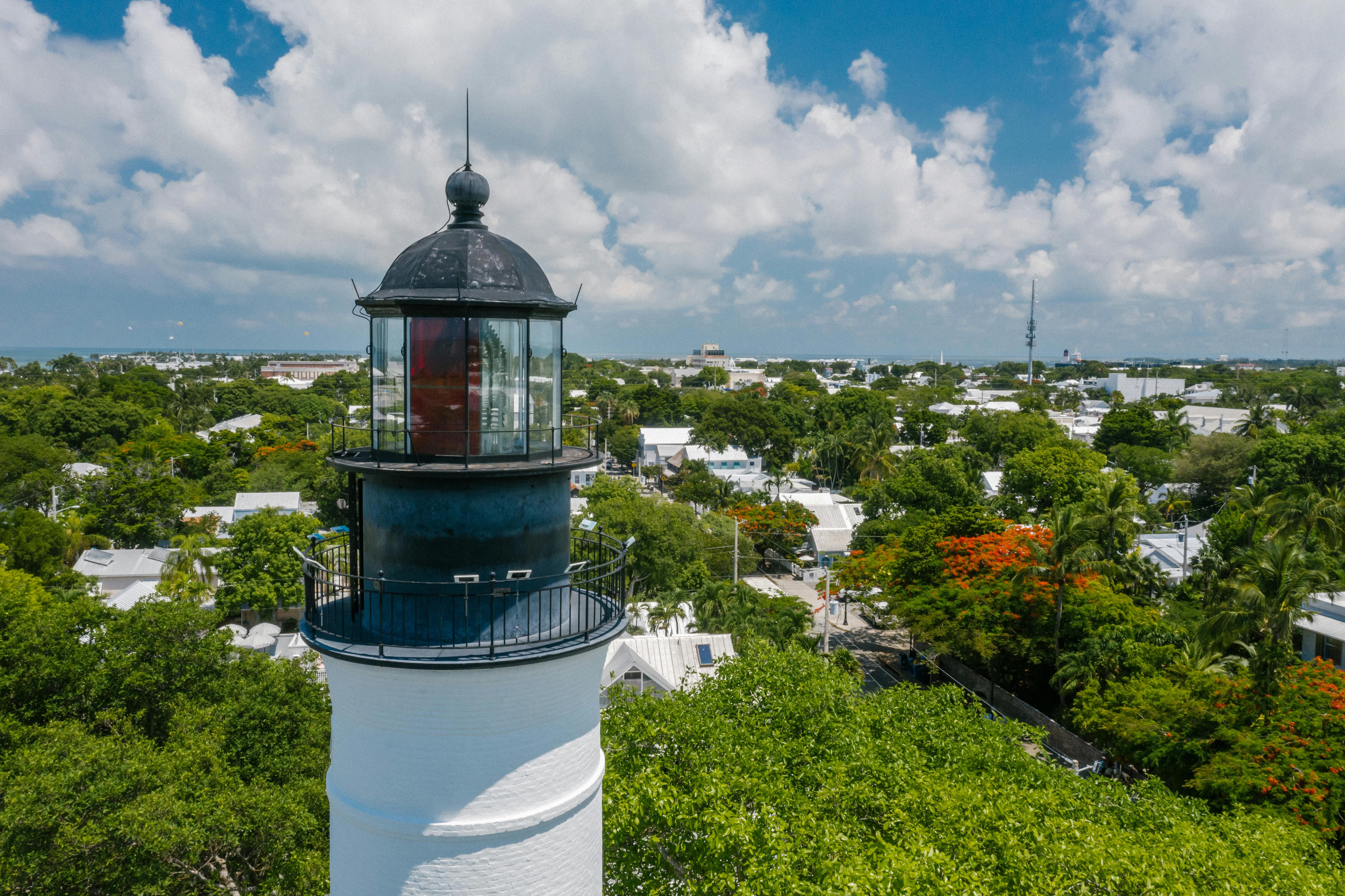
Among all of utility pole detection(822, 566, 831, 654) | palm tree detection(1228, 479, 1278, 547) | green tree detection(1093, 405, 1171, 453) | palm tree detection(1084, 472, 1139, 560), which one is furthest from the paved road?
green tree detection(1093, 405, 1171, 453)

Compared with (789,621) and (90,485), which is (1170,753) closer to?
(789,621)

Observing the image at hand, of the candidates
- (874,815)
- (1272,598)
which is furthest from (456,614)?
(1272,598)

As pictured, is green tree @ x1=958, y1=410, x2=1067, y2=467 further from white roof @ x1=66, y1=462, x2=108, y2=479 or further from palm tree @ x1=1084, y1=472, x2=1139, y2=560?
white roof @ x1=66, y1=462, x2=108, y2=479

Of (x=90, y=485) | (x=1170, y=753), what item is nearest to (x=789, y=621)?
(x=1170, y=753)

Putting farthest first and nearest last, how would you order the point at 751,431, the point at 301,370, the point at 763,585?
the point at 301,370 → the point at 751,431 → the point at 763,585

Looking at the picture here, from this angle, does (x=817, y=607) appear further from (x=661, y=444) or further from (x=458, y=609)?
(x=661, y=444)

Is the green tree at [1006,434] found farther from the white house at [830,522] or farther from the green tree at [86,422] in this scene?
the green tree at [86,422]

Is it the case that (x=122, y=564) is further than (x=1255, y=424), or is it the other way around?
(x=1255, y=424)
